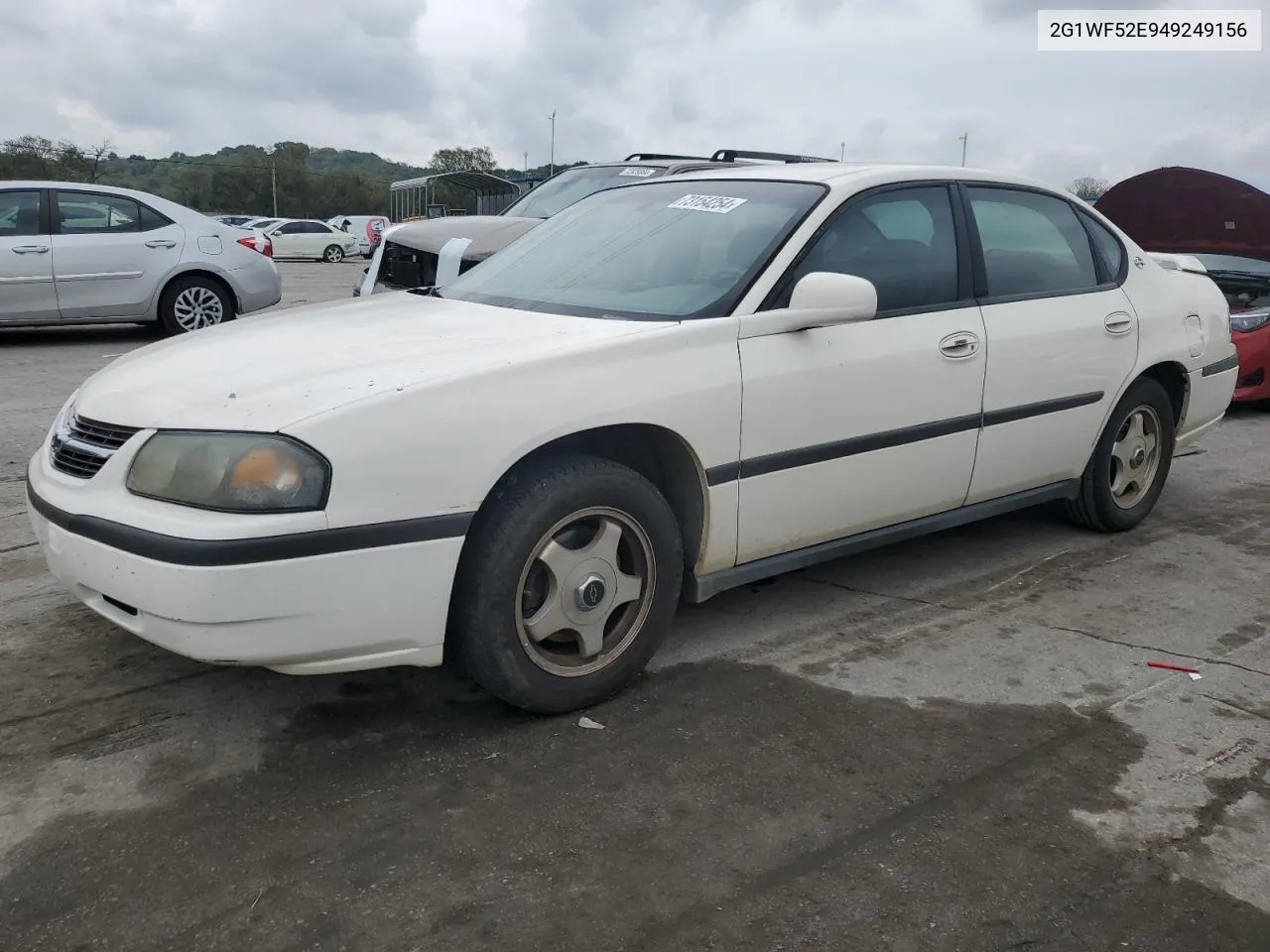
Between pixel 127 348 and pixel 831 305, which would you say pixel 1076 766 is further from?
pixel 127 348

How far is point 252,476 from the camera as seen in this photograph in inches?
102

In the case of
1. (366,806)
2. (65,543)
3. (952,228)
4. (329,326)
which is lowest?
(366,806)

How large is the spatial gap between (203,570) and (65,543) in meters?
0.58

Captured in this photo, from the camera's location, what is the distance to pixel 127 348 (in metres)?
10.3

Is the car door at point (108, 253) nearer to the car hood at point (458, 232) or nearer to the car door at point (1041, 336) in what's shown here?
the car hood at point (458, 232)

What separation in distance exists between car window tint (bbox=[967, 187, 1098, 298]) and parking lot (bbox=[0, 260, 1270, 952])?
1.21 metres

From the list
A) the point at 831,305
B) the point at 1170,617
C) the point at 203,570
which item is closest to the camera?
the point at 203,570

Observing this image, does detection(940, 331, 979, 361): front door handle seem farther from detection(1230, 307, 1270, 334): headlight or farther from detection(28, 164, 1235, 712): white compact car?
detection(1230, 307, 1270, 334): headlight

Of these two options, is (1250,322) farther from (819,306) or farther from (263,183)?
(263,183)

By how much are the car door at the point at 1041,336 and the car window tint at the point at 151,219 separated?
27.1 ft

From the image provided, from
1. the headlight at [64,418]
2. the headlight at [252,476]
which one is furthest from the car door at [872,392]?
the headlight at [64,418]

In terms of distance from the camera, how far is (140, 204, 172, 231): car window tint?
10.3 metres

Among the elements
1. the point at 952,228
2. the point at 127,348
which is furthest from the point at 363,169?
the point at 952,228

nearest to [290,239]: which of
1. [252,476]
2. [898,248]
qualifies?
[898,248]
